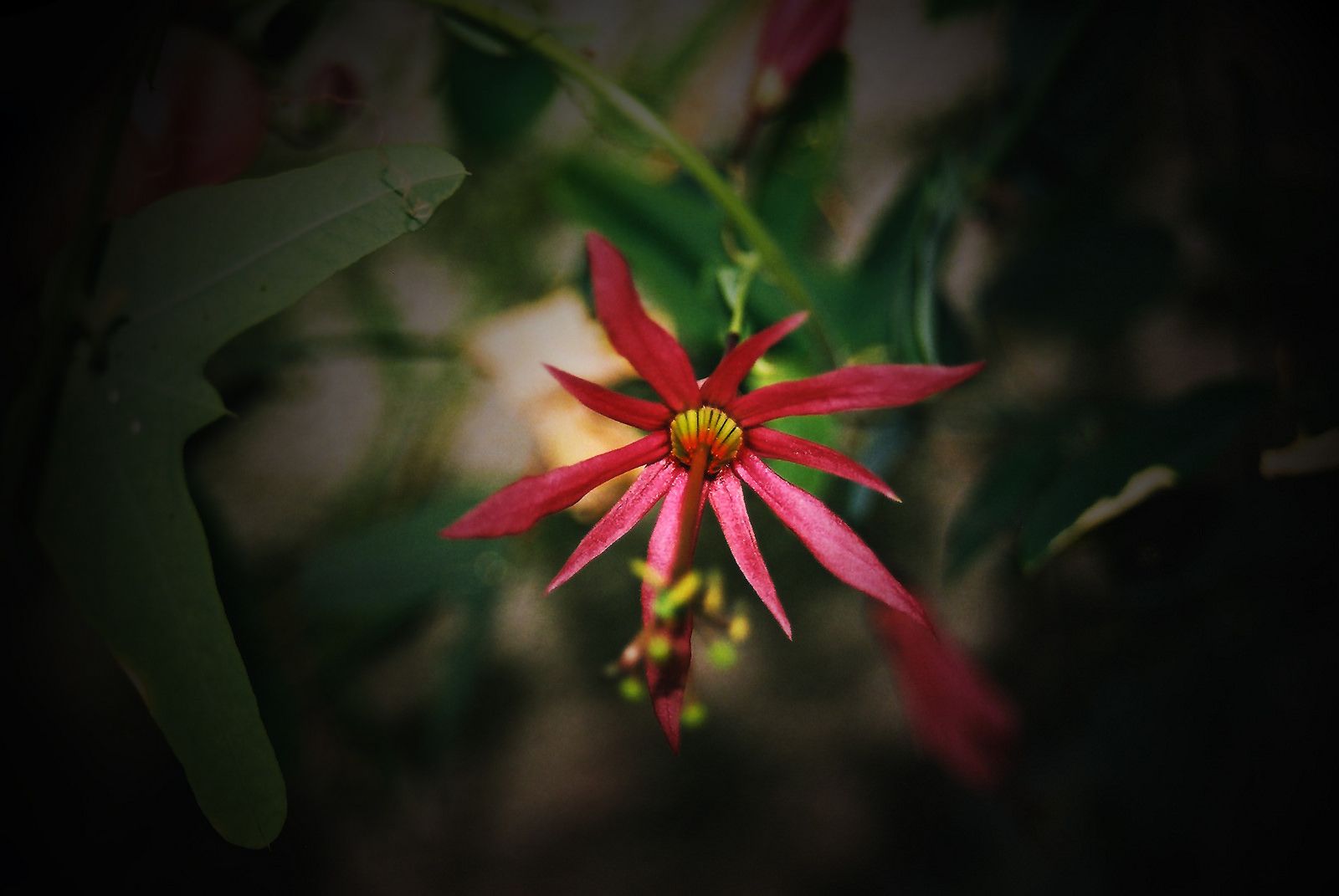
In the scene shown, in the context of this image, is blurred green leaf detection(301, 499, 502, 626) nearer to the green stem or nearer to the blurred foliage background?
the blurred foliage background

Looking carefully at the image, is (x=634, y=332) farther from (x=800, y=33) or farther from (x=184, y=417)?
(x=800, y=33)

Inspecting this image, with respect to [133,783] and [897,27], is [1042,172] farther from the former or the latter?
[133,783]

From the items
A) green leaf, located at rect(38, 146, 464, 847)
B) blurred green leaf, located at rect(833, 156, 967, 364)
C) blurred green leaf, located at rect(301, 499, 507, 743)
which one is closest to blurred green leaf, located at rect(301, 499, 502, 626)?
blurred green leaf, located at rect(301, 499, 507, 743)

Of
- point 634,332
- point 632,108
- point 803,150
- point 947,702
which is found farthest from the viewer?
point 947,702

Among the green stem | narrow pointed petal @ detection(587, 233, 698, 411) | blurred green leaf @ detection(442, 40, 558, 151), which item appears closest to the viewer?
narrow pointed petal @ detection(587, 233, 698, 411)

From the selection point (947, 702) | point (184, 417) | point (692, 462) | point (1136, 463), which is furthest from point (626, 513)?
point (947, 702)

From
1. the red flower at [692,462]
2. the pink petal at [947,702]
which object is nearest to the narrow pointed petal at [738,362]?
the red flower at [692,462]
